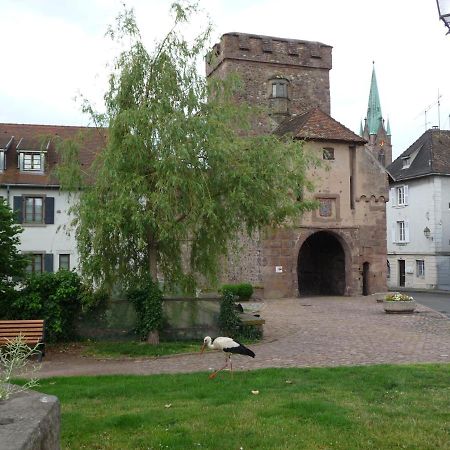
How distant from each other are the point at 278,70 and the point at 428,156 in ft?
46.3

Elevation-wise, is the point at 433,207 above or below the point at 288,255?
above

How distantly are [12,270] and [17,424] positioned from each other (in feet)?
34.5

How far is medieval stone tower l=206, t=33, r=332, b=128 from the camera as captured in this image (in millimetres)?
35531

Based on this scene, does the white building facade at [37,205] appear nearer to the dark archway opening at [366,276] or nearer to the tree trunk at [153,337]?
the dark archway opening at [366,276]

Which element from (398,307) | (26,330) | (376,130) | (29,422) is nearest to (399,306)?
(398,307)

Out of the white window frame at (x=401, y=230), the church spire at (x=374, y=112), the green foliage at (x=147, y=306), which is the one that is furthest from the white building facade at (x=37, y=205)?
the church spire at (x=374, y=112)

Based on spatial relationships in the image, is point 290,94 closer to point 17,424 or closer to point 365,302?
point 365,302

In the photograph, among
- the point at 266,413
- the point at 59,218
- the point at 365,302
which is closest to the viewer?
the point at 266,413

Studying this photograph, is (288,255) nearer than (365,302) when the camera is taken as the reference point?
No

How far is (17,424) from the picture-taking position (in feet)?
13.3

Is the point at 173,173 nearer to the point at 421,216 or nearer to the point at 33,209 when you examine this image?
the point at 33,209

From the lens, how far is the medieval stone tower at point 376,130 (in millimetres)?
77750

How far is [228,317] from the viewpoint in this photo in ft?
47.6

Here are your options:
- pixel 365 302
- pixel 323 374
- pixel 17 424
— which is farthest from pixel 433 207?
pixel 17 424
